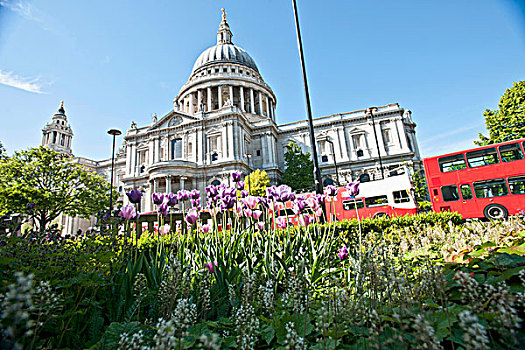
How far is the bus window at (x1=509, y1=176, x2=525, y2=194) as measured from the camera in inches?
489

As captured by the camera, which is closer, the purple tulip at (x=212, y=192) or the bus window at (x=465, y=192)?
the purple tulip at (x=212, y=192)

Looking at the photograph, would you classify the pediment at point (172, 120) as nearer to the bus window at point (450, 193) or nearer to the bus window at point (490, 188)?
the bus window at point (450, 193)

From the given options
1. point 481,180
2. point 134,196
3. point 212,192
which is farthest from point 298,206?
point 481,180

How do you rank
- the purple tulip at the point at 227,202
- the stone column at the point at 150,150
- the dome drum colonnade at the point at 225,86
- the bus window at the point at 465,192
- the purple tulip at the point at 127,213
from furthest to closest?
the dome drum colonnade at the point at 225,86, the stone column at the point at 150,150, the bus window at the point at 465,192, the purple tulip at the point at 227,202, the purple tulip at the point at 127,213

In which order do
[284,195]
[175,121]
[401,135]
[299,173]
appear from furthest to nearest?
[175,121]
[401,135]
[299,173]
[284,195]

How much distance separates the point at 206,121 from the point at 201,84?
15.4 metres

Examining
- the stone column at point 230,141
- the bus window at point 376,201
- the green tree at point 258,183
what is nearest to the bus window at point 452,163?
the bus window at point 376,201

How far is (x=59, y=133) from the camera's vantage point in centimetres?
5778

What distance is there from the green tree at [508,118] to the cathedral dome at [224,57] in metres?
46.1

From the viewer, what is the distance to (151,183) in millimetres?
34719

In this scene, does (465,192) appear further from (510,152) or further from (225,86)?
(225,86)

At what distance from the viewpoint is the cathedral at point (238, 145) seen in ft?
118

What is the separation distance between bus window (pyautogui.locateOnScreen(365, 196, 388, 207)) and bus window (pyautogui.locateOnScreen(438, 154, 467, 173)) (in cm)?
380

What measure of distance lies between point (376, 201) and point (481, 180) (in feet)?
18.1
